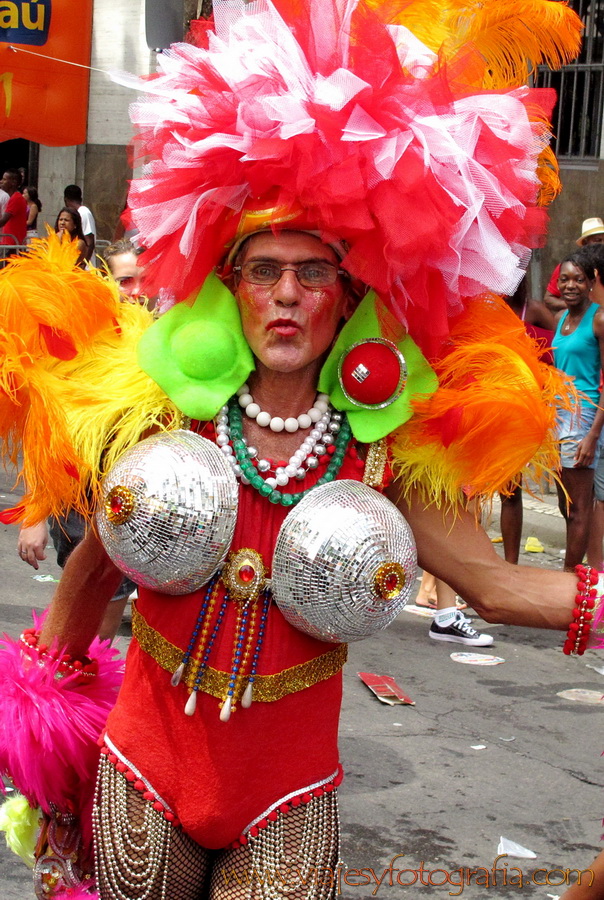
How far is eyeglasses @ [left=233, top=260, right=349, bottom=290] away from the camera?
2.37 m

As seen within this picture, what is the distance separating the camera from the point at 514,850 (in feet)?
13.0

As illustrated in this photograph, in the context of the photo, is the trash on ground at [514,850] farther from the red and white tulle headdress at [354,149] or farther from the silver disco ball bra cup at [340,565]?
the red and white tulle headdress at [354,149]

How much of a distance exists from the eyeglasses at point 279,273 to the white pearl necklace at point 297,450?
28 centimetres

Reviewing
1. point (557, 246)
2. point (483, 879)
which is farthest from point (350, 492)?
point (557, 246)

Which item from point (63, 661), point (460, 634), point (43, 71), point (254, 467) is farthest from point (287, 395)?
point (43, 71)

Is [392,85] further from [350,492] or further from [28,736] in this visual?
[28,736]

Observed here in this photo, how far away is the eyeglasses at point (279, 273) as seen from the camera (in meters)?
2.37

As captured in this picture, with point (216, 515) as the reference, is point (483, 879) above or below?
below

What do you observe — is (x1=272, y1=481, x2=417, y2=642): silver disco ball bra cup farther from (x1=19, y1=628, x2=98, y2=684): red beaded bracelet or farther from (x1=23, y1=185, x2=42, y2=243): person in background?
(x1=23, y1=185, x2=42, y2=243): person in background

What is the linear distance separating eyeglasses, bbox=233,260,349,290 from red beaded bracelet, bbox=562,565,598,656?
843 millimetres

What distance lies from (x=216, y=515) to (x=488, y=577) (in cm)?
62

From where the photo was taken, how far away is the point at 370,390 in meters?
2.40

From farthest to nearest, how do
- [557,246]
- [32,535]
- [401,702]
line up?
[557,246] → [401,702] → [32,535]

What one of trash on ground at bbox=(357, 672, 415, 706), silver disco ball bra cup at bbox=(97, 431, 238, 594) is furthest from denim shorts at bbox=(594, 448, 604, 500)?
silver disco ball bra cup at bbox=(97, 431, 238, 594)
